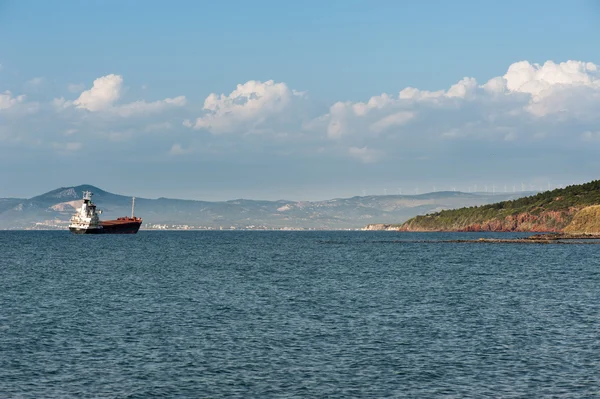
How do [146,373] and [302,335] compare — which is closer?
[146,373]

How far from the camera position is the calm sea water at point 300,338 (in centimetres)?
3291

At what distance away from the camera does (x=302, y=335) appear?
45.5m

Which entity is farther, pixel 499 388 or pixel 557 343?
pixel 557 343

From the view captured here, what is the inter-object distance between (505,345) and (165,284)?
47.4 meters

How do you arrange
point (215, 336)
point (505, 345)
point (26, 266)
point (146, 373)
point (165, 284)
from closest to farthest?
point (146, 373) → point (505, 345) → point (215, 336) → point (165, 284) → point (26, 266)

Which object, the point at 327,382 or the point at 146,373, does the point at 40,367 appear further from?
the point at 327,382

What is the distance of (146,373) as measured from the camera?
115ft

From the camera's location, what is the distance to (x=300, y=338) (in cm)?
4447

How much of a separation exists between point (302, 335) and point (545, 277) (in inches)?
2056

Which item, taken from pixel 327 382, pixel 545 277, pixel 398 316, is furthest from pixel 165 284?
pixel 327 382

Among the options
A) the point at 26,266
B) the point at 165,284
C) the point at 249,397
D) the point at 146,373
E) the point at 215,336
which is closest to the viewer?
the point at 249,397

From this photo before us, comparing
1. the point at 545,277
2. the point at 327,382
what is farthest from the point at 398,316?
the point at 545,277

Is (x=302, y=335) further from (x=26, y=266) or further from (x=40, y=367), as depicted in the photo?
(x=26, y=266)

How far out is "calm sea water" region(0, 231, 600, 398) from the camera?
32906 mm
